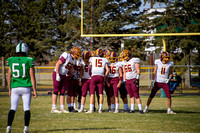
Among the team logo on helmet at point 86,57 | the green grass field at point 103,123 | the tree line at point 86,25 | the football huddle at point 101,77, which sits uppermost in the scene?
the tree line at point 86,25

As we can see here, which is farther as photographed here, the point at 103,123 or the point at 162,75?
the point at 162,75

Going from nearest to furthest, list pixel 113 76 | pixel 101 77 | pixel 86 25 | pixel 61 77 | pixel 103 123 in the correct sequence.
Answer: pixel 103 123
pixel 61 77
pixel 101 77
pixel 113 76
pixel 86 25

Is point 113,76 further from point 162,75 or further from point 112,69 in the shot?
point 162,75

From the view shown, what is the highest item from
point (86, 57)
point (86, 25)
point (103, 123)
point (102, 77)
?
point (86, 25)

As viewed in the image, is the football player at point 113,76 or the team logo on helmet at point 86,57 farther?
the team logo on helmet at point 86,57

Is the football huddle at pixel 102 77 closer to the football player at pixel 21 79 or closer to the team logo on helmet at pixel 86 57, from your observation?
the team logo on helmet at pixel 86 57

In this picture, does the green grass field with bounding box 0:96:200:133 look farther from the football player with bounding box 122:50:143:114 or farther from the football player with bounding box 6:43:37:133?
the football player with bounding box 122:50:143:114

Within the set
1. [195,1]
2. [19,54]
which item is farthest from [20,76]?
[195,1]

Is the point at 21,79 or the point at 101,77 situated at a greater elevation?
the point at 21,79

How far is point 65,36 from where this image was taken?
31.9 m

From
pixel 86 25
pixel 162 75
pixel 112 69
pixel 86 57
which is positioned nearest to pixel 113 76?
pixel 112 69

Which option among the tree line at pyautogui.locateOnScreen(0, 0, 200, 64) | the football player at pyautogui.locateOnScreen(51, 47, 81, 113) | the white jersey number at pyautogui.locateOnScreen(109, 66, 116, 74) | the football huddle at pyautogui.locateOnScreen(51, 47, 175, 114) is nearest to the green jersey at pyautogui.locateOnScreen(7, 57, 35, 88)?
the football player at pyautogui.locateOnScreen(51, 47, 81, 113)

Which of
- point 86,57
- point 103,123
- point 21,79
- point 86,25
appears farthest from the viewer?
point 86,25

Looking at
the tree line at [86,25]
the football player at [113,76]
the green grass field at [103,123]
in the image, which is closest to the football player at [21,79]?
the green grass field at [103,123]
